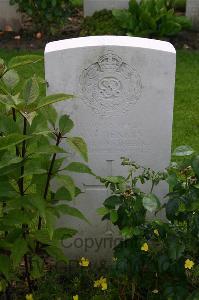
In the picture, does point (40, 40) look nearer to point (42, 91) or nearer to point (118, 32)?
point (118, 32)

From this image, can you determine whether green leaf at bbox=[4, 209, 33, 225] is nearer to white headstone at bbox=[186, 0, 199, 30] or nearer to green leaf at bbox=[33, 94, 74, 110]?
green leaf at bbox=[33, 94, 74, 110]

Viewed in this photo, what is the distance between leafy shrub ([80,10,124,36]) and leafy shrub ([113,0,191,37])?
121mm

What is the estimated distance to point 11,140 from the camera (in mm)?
2787

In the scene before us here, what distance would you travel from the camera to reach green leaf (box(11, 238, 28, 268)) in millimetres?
3049

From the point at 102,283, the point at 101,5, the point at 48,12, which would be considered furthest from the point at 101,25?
the point at 102,283

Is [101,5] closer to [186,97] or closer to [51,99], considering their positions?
[186,97]

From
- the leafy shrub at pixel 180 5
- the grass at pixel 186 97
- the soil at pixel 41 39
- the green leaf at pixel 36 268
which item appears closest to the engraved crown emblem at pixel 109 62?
the green leaf at pixel 36 268

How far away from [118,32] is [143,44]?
4.40 meters

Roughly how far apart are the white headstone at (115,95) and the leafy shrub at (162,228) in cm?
33

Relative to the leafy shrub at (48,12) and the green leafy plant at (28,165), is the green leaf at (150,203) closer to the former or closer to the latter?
the green leafy plant at (28,165)

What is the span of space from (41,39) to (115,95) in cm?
464

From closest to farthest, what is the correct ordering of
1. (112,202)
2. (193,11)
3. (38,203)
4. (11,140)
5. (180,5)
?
(11,140) < (38,203) < (112,202) < (193,11) < (180,5)

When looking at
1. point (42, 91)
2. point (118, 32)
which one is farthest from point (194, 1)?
point (42, 91)

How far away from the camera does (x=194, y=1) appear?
8.10 m
